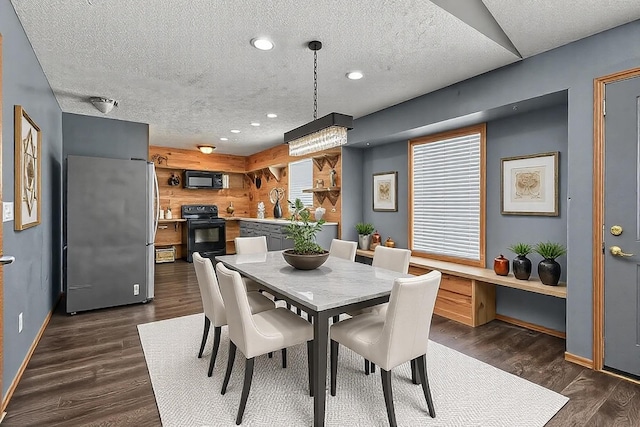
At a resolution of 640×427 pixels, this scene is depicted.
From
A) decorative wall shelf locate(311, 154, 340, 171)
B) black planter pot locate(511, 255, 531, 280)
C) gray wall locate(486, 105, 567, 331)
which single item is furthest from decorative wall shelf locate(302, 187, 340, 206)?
black planter pot locate(511, 255, 531, 280)

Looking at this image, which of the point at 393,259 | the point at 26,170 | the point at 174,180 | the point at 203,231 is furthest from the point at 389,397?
the point at 174,180

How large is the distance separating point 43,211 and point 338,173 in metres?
3.68

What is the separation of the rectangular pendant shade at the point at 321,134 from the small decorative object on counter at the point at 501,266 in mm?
1947

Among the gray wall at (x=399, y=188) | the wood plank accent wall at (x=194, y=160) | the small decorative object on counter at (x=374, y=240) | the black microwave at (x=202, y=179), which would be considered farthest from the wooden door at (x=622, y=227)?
the wood plank accent wall at (x=194, y=160)

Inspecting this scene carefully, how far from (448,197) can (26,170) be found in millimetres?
4053

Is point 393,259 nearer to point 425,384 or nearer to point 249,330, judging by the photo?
point 425,384

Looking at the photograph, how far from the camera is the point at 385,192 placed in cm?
503

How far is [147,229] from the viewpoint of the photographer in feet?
14.1

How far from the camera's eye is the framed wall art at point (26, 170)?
228 centimetres

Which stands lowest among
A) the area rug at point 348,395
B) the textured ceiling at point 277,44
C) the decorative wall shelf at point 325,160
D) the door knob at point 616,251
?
the area rug at point 348,395

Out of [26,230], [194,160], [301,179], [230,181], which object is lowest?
[26,230]

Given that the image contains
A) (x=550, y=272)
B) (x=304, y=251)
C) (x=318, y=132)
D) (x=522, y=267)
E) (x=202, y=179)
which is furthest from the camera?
(x=202, y=179)

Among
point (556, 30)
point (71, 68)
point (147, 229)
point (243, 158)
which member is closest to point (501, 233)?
point (556, 30)

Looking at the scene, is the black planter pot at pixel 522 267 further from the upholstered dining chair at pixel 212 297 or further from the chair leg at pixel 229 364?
the chair leg at pixel 229 364
